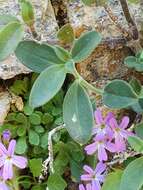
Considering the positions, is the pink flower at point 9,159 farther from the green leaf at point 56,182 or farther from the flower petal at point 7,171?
the green leaf at point 56,182

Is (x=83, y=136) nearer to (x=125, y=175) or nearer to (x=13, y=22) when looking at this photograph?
(x=125, y=175)

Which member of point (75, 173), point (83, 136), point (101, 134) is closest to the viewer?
point (83, 136)

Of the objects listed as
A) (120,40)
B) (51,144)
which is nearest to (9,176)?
(51,144)

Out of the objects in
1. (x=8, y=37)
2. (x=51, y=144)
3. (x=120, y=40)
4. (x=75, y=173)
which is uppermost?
(x=8, y=37)

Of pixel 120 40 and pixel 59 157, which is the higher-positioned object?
pixel 120 40

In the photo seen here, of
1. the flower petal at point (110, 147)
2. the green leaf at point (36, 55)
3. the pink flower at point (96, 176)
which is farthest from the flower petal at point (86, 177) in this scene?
the green leaf at point (36, 55)

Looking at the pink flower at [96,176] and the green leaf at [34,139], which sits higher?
the green leaf at [34,139]

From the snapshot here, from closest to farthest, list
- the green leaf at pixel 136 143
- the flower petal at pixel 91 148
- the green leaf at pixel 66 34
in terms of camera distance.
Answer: the green leaf at pixel 136 143, the green leaf at pixel 66 34, the flower petal at pixel 91 148

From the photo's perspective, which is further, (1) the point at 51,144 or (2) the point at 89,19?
(2) the point at 89,19
